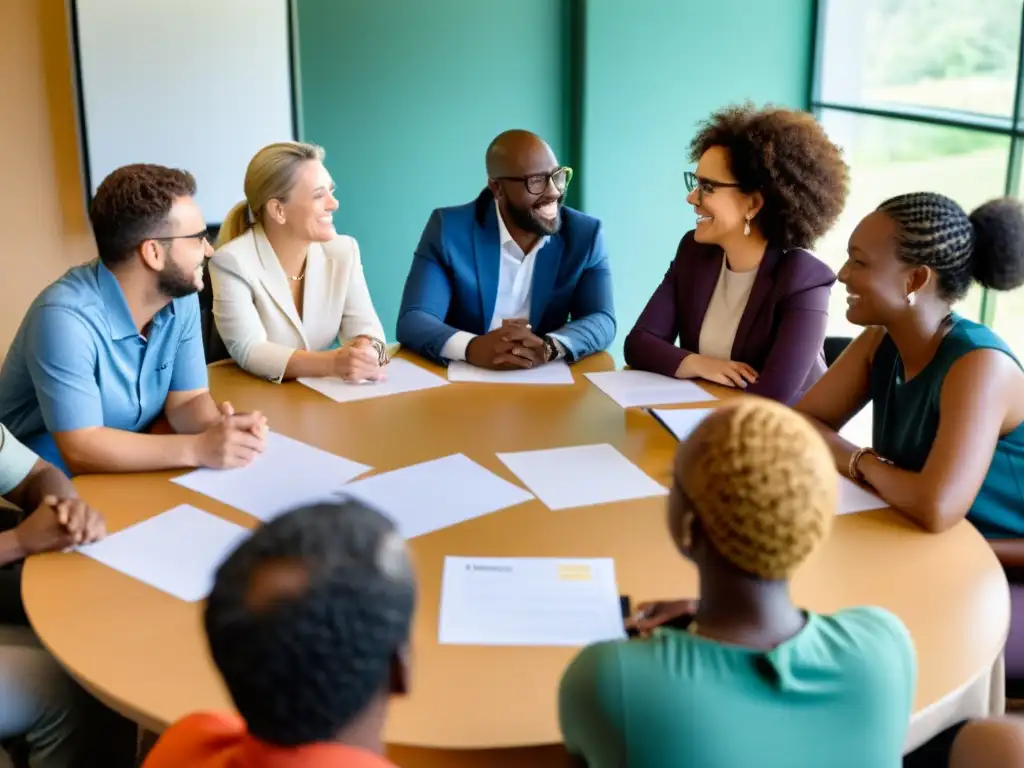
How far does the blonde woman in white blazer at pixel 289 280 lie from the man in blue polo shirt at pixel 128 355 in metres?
0.29

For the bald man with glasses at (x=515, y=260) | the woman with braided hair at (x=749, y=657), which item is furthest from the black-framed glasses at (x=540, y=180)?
the woman with braided hair at (x=749, y=657)

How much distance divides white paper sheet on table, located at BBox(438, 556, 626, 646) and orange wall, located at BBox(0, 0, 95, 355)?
2.87m

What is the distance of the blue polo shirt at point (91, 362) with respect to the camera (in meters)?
1.93

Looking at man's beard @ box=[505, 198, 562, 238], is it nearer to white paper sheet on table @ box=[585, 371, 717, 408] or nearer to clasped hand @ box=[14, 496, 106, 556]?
white paper sheet on table @ box=[585, 371, 717, 408]

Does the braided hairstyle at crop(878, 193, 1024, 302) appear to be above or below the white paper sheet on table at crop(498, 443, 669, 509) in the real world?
above

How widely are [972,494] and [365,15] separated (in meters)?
3.15

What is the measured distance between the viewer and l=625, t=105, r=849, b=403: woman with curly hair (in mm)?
2432

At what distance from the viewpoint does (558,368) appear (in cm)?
253

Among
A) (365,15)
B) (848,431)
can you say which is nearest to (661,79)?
(365,15)

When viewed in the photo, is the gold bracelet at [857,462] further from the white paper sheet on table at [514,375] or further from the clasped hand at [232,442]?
the clasped hand at [232,442]

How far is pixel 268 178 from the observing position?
2670mm

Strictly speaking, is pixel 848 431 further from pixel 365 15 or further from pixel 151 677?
pixel 151 677

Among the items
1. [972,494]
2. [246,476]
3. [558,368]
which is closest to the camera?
[972,494]

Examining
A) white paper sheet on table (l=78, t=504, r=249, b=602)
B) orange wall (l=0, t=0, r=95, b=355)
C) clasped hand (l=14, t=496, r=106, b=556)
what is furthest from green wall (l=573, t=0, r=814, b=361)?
clasped hand (l=14, t=496, r=106, b=556)
